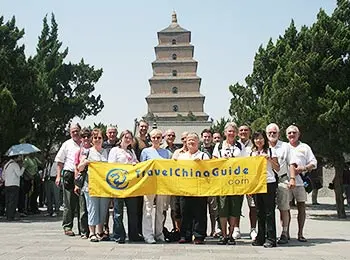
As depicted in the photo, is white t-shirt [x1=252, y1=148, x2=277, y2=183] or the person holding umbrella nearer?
white t-shirt [x1=252, y1=148, x2=277, y2=183]

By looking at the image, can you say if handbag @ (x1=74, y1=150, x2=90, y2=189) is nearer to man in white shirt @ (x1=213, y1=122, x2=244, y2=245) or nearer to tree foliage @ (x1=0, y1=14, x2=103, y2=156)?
Result: man in white shirt @ (x1=213, y1=122, x2=244, y2=245)

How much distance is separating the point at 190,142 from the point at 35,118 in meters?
11.1

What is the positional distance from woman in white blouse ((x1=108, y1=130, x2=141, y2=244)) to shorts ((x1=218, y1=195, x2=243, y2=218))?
1283 mm

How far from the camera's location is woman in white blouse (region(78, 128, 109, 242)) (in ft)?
27.3

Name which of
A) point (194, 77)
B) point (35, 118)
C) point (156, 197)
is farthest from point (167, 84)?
point (156, 197)

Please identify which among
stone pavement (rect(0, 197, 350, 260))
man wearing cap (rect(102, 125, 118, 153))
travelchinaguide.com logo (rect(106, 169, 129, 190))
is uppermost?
man wearing cap (rect(102, 125, 118, 153))

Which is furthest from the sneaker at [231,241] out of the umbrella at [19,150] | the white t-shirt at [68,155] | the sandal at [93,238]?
the umbrella at [19,150]

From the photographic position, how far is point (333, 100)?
14.5 meters

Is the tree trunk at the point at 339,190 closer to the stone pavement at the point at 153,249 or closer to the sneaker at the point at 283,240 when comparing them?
the stone pavement at the point at 153,249

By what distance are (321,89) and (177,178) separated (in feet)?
27.0

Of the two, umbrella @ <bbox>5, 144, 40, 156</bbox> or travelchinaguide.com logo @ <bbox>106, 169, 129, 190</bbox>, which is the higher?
umbrella @ <bbox>5, 144, 40, 156</bbox>

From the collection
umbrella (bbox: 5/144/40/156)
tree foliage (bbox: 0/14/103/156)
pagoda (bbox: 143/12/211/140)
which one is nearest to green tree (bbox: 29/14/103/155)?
tree foliage (bbox: 0/14/103/156)

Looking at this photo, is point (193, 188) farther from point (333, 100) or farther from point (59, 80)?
point (59, 80)

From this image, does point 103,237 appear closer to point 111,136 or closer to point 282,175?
point 111,136
